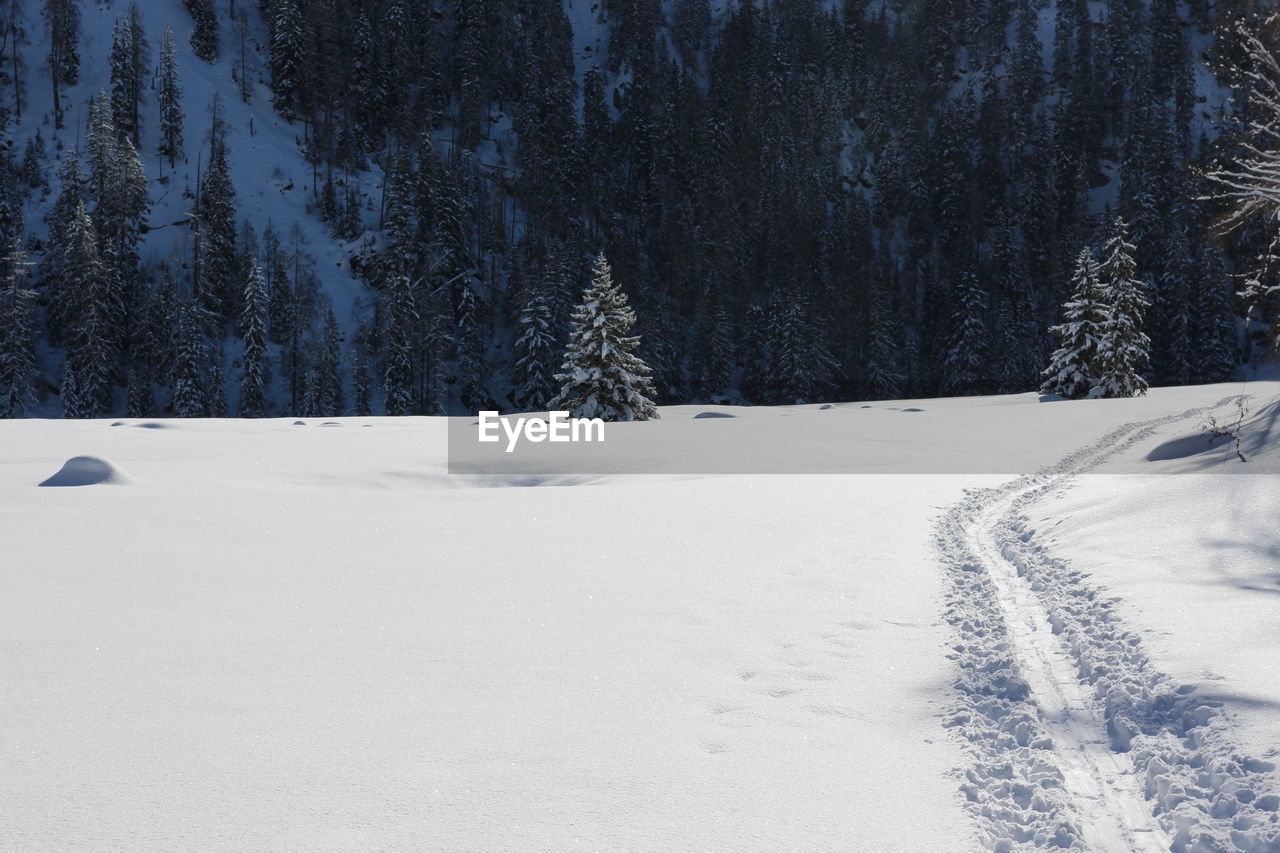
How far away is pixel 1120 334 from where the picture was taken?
3108 cm

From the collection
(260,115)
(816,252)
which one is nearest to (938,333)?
(816,252)

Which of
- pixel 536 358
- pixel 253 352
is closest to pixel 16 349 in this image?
pixel 253 352

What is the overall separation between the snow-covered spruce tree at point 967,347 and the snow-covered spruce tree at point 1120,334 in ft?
126

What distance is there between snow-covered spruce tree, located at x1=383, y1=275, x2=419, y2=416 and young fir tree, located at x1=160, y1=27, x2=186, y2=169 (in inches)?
1116

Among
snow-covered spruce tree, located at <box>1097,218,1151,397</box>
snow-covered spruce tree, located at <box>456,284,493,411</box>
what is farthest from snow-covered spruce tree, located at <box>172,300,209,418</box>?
snow-covered spruce tree, located at <box>1097,218,1151,397</box>

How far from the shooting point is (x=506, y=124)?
96.9 metres

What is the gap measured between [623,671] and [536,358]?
58.1m

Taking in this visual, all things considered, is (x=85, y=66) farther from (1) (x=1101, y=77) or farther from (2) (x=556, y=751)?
(1) (x=1101, y=77)

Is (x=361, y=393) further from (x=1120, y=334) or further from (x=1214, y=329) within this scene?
(x=1214, y=329)

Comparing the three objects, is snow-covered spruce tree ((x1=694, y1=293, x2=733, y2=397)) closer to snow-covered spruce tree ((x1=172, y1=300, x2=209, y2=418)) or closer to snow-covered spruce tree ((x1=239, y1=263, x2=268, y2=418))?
snow-covered spruce tree ((x1=239, y1=263, x2=268, y2=418))

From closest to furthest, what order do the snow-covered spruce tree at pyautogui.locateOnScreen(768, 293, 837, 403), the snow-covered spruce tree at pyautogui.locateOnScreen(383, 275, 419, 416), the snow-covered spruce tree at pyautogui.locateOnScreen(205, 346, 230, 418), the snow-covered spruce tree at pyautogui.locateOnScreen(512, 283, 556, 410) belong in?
the snow-covered spruce tree at pyautogui.locateOnScreen(205, 346, 230, 418) → the snow-covered spruce tree at pyautogui.locateOnScreen(383, 275, 419, 416) → the snow-covered spruce tree at pyautogui.locateOnScreen(512, 283, 556, 410) → the snow-covered spruce tree at pyautogui.locateOnScreen(768, 293, 837, 403)

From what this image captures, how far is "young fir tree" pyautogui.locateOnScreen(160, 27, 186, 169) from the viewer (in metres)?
73.4

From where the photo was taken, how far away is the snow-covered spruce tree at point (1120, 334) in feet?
102

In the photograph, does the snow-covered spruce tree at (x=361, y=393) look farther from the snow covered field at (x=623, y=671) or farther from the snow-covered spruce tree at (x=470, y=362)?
the snow covered field at (x=623, y=671)
